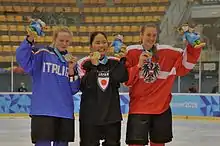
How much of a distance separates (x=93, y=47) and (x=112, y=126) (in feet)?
1.57

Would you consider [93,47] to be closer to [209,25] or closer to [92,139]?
[92,139]

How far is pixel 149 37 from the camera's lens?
2566 millimetres

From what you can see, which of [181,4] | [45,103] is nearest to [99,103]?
[45,103]

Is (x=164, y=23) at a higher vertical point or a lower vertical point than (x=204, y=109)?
higher

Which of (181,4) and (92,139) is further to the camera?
(181,4)

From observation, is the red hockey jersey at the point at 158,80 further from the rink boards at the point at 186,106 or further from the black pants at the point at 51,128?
the rink boards at the point at 186,106

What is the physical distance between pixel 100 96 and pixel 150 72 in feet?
1.12

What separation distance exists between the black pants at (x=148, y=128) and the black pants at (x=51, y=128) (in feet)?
1.19

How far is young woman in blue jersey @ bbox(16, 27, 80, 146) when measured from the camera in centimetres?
248

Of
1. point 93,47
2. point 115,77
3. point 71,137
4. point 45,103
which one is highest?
point 93,47

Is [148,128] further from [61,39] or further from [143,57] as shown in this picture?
[61,39]

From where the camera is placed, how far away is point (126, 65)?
2.56 metres

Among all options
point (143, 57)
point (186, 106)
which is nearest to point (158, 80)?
point (143, 57)

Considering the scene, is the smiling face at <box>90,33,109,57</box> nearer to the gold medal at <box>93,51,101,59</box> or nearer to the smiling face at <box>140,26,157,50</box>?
the gold medal at <box>93,51,101,59</box>
